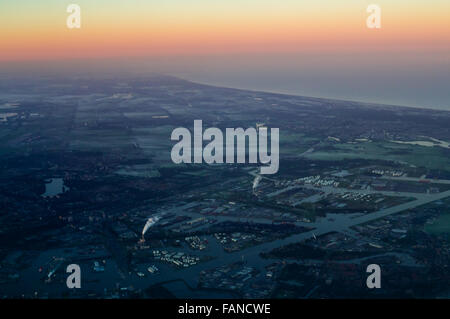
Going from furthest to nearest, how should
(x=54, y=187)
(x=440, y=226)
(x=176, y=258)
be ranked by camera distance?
(x=54, y=187) < (x=440, y=226) < (x=176, y=258)

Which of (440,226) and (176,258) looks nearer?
(176,258)

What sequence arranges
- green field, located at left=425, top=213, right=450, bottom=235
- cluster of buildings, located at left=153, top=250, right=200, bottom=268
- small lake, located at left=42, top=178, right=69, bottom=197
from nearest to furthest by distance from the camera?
cluster of buildings, located at left=153, top=250, right=200, bottom=268 < green field, located at left=425, top=213, right=450, bottom=235 < small lake, located at left=42, top=178, right=69, bottom=197

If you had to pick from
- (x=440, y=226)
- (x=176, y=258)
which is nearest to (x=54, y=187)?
(x=176, y=258)

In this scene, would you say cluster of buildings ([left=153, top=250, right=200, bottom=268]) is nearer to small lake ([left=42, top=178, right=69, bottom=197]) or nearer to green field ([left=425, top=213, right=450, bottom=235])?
green field ([left=425, top=213, right=450, bottom=235])

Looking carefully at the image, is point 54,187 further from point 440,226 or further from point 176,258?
point 440,226

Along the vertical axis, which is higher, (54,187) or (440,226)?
(54,187)

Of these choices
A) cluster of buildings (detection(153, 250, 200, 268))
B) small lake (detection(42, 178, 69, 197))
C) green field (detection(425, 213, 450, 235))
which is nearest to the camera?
cluster of buildings (detection(153, 250, 200, 268))

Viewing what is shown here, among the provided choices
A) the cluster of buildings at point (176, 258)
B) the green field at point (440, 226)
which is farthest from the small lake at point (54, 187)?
the green field at point (440, 226)

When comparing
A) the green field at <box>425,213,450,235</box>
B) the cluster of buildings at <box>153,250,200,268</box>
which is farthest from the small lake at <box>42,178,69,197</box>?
the green field at <box>425,213,450,235</box>

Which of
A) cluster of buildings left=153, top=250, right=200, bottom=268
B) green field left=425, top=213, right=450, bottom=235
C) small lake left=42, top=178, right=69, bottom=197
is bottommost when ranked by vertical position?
cluster of buildings left=153, top=250, right=200, bottom=268
